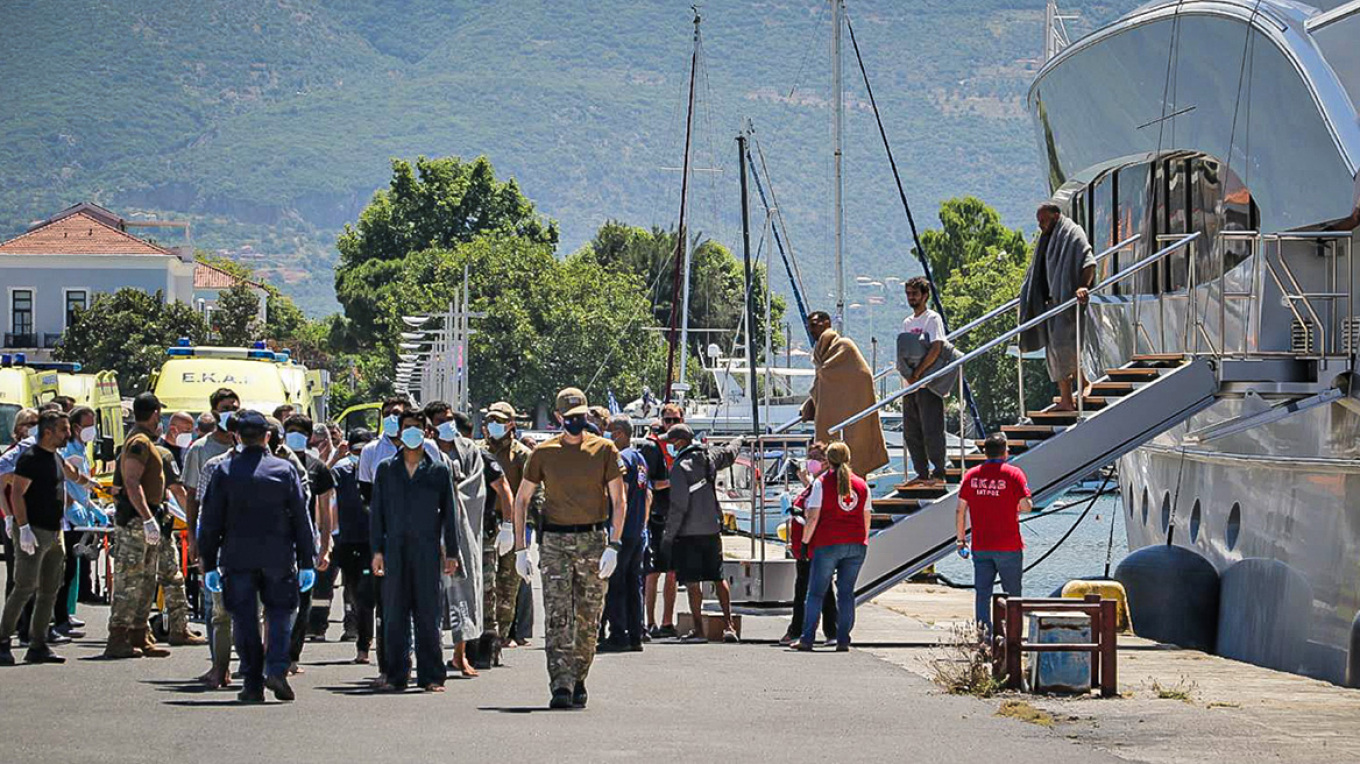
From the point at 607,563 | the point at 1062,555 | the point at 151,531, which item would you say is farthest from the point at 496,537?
the point at 1062,555

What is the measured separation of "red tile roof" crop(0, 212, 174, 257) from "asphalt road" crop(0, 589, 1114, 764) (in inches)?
3604

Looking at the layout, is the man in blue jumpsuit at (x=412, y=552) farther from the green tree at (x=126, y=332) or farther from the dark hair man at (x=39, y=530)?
the green tree at (x=126, y=332)

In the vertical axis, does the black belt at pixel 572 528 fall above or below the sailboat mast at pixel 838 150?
below

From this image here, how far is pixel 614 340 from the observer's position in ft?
291

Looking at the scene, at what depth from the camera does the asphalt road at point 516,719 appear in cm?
1075

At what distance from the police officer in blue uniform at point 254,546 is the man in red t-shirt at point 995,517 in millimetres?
5438

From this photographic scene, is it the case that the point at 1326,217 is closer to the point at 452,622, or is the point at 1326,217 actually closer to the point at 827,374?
the point at 827,374

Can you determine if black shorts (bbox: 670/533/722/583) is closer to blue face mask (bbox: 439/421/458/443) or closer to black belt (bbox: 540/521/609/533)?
blue face mask (bbox: 439/421/458/443)

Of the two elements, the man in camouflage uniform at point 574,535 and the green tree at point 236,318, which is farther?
the green tree at point 236,318

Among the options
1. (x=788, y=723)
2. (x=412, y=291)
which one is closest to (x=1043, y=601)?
(x=788, y=723)

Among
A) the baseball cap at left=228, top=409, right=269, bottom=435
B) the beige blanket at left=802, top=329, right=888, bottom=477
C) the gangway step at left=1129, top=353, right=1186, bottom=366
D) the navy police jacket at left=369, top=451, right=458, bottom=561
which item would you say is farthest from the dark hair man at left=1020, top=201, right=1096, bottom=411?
the baseball cap at left=228, top=409, right=269, bottom=435

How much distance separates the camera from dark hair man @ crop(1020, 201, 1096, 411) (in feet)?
60.5

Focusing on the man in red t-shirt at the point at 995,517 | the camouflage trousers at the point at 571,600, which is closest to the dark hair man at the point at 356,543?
the camouflage trousers at the point at 571,600

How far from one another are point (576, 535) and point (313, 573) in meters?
1.70
